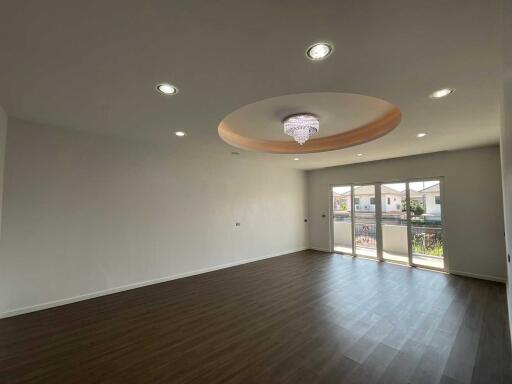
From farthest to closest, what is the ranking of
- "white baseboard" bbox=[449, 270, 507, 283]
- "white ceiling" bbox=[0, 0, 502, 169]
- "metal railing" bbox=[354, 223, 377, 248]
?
"metal railing" bbox=[354, 223, 377, 248]
"white baseboard" bbox=[449, 270, 507, 283]
"white ceiling" bbox=[0, 0, 502, 169]

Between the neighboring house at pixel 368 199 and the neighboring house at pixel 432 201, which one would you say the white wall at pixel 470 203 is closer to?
the neighboring house at pixel 432 201

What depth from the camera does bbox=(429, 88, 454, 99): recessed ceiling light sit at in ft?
7.38

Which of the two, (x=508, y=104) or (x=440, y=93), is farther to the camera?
(x=440, y=93)

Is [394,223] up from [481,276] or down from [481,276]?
up

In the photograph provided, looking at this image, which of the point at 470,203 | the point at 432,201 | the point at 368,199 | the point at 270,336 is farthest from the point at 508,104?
the point at 368,199

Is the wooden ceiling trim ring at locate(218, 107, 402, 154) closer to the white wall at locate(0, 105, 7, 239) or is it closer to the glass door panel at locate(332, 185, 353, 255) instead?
the glass door panel at locate(332, 185, 353, 255)

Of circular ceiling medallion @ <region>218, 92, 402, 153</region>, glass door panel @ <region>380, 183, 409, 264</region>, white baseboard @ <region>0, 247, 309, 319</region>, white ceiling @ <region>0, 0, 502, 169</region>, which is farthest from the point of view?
glass door panel @ <region>380, 183, 409, 264</region>

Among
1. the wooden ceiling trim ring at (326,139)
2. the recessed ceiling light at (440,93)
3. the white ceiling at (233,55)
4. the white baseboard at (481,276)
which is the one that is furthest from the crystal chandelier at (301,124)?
the white baseboard at (481,276)

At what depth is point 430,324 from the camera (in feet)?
9.04

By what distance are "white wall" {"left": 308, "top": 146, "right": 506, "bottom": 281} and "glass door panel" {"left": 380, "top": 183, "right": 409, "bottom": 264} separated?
0.39 m

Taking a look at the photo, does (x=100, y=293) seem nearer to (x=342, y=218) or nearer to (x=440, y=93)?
(x=440, y=93)

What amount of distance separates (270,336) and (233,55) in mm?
2859

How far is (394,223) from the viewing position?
5676 mm

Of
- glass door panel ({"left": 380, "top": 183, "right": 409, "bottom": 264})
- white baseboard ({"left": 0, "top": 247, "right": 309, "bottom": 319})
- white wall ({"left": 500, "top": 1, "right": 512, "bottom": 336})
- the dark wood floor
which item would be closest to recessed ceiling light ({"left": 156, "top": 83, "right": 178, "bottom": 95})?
white wall ({"left": 500, "top": 1, "right": 512, "bottom": 336})
